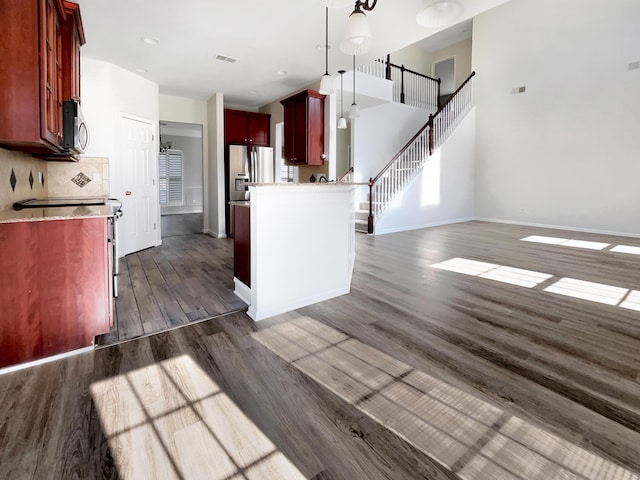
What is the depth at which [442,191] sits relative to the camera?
8664 mm

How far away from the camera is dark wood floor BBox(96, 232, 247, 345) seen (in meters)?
2.77

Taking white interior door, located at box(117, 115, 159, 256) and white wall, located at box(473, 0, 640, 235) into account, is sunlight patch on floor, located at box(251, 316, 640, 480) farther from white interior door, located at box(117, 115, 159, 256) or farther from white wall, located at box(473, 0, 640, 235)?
white wall, located at box(473, 0, 640, 235)

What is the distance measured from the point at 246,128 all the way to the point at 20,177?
4787 mm

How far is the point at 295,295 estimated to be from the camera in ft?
10.1

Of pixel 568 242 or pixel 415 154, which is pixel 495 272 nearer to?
pixel 568 242

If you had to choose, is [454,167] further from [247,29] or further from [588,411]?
[588,411]

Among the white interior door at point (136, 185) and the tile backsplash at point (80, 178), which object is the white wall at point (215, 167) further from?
the tile backsplash at point (80, 178)

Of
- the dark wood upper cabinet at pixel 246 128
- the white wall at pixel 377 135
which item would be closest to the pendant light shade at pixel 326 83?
the dark wood upper cabinet at pixel 246 128

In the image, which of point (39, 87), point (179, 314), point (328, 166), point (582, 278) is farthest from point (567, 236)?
point (39, 87)

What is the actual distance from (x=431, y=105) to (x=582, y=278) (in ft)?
26.8

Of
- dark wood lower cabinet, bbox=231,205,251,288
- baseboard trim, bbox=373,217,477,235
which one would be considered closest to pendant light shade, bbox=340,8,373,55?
dark wood lower cabinet, bbox=231,205,251,288

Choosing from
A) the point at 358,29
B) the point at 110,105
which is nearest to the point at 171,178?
the point at 110,105

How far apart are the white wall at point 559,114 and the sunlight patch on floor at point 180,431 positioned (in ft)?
28.5

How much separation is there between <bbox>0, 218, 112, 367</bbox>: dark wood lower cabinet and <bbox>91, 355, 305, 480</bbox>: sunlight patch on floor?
526 mm
